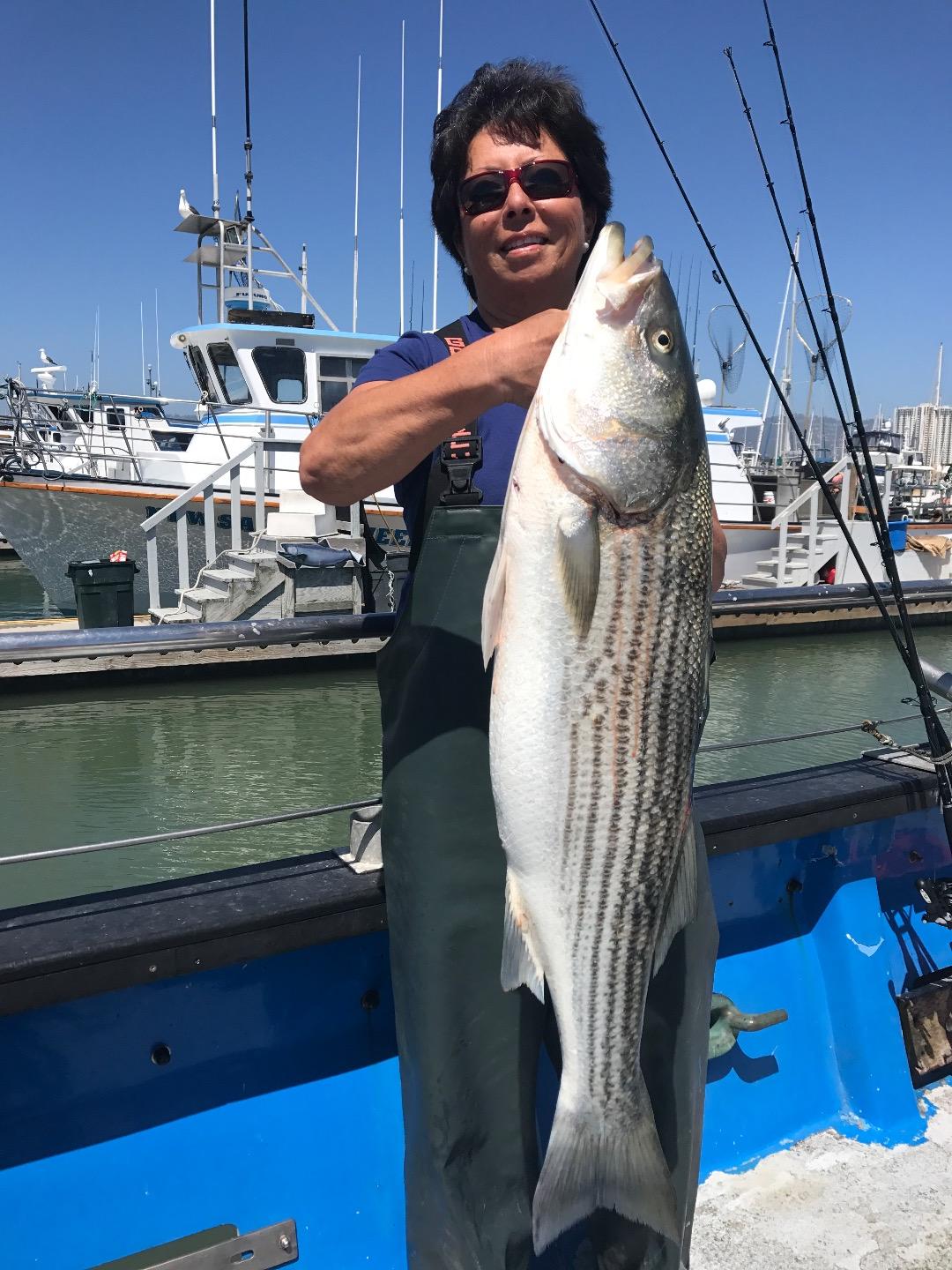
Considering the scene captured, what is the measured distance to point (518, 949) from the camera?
148 centimetres

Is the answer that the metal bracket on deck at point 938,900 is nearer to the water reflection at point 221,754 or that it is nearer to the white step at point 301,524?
the water reflection at point 221,754

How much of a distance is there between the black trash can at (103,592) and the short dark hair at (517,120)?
32.3 feet

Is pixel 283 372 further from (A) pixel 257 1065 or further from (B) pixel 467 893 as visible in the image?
(B) pixel 467 893

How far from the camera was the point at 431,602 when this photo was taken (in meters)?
1.62

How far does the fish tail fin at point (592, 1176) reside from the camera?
1441 mm

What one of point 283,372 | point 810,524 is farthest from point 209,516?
point 810,524

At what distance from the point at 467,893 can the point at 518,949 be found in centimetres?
18

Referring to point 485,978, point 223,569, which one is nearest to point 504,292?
point 485,978

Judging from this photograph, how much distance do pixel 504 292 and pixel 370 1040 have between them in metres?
1.69

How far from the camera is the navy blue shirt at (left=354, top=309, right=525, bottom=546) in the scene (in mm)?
1640

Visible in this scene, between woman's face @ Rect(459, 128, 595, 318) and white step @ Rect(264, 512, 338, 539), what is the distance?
1108 centimetres

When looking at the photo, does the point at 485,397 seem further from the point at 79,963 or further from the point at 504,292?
the point at 79,963

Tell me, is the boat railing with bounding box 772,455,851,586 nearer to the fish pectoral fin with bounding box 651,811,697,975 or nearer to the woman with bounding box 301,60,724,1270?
the woman with bounding box 301,60,724,1270

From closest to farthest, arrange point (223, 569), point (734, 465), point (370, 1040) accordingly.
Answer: point (370, 1040)
point (223, 569)
point (734, 465)
